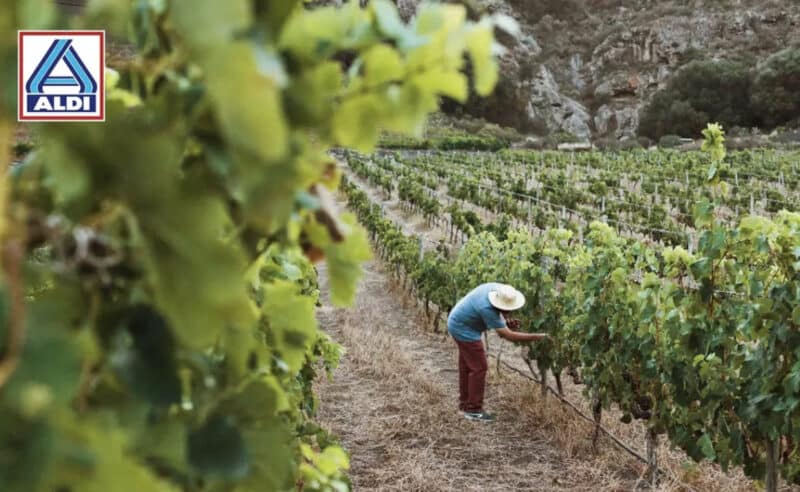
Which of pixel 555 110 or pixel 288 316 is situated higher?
pixel 555 110

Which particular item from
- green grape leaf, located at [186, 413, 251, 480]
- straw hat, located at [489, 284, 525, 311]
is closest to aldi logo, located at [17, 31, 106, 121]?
green grape leaf, located at [186, 413, 251, 480]

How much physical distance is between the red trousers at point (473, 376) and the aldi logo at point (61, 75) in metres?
5.88

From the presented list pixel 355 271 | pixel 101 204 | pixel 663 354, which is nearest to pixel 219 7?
pixel 101 204

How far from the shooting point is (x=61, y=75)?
794mm

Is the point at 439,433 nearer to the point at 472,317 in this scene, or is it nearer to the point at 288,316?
the point at 472,317

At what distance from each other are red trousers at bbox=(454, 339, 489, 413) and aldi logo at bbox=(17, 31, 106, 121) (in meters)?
5.88

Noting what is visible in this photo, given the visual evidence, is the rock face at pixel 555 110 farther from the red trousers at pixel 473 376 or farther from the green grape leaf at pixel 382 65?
the green grape leaf at pixel 382 65

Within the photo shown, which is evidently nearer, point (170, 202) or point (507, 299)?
point (170, 202)

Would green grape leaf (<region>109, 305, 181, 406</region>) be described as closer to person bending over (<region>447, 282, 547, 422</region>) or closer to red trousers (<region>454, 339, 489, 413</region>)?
person bending over (<region>447, 282, 547, 422</region>)

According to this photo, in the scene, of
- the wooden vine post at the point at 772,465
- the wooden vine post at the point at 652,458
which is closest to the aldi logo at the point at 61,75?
the wooden vine post at the point at 772,465

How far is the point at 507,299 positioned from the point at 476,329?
0.61 meters

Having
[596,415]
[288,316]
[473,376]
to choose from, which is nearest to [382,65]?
[288,316]

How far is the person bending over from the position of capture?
6172mm

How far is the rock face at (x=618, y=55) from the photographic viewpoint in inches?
2889
